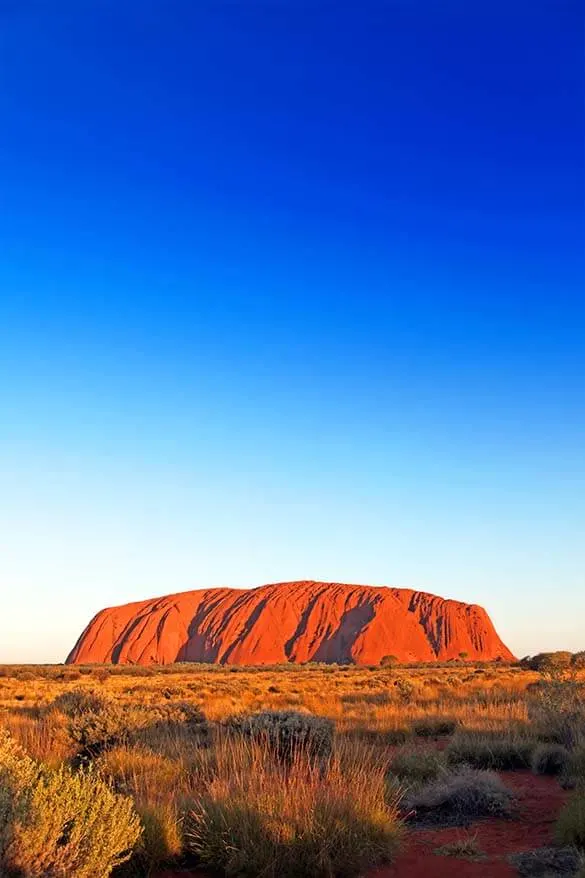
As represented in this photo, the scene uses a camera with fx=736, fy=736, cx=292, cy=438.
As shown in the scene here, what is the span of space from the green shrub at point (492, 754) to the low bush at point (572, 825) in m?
3.93

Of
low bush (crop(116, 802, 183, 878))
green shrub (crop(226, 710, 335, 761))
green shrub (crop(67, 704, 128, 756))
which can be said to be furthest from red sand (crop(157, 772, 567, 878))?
green shrub (crop(67, 704, 128, 756))

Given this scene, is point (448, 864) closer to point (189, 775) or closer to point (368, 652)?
point (189, 775)

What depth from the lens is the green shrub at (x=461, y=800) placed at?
780 cm

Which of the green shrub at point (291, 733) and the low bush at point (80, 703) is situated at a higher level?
the green shrub at point (291, 733)

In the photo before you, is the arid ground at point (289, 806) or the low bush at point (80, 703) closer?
the arid ground at point (289, 806)

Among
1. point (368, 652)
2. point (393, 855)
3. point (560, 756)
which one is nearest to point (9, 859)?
point (393, 855)

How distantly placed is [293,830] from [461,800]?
303cm

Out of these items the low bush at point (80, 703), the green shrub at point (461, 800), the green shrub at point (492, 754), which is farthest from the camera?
the low bush at point (80, 703)

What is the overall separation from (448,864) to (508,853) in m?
0.64

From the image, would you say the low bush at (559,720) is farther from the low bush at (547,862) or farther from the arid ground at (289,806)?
the low bush at (547,862)

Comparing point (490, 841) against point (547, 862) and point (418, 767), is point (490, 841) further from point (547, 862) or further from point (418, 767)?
point (418, 767)

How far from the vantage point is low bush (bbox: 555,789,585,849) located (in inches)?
245

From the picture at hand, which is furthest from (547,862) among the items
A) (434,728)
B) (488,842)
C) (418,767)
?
(434,728)

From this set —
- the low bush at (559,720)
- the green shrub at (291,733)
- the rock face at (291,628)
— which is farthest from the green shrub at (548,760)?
the rock face at (291,628)
